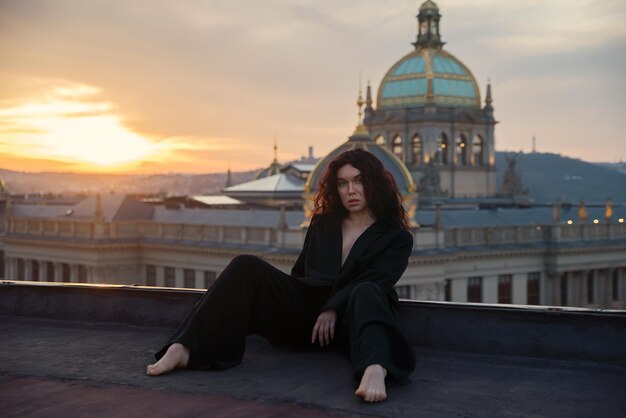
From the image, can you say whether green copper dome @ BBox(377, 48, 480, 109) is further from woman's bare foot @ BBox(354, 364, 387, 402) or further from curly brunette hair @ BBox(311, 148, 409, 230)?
woman's bare foot @ BBox(354, 364, 387, 402)

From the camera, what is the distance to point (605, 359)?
30.4 feet

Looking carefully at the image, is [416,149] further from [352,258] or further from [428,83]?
[352,258]

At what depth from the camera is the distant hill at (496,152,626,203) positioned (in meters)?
120

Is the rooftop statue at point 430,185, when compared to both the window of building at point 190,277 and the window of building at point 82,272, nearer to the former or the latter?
the window of building at point 190,277

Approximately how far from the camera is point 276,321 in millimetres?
9562

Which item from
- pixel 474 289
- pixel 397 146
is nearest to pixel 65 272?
pixel 474 289

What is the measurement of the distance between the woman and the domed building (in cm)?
7393

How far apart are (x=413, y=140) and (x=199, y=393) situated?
7805 centimetres

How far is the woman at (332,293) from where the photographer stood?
339 inches


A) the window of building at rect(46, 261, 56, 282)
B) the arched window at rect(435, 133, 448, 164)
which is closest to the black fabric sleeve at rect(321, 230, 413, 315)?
the window of building at rect(46, 261, 56, 282)

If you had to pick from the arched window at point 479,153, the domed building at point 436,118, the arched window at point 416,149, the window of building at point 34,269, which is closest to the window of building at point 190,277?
the window of building at point 34,269

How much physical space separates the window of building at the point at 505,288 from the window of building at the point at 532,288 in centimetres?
169

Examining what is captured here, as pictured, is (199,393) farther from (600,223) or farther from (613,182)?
(613,182)

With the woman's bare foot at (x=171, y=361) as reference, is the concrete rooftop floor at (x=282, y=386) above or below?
below
